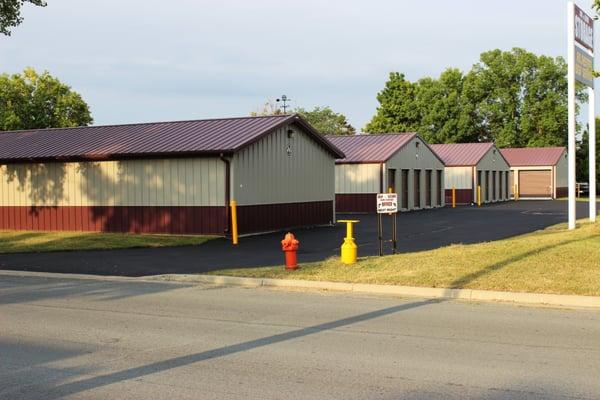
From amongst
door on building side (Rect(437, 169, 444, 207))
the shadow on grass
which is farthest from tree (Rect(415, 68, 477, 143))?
the shadow on grass

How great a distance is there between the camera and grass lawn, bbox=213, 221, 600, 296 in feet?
39.1

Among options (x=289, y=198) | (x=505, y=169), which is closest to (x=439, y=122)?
(x=505, y=169)

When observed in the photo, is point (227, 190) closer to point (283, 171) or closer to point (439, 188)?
point (283, 171)

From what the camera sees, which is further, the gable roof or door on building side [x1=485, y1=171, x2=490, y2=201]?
door on building side [x1=485, y1=171, x2=490, y2=201]

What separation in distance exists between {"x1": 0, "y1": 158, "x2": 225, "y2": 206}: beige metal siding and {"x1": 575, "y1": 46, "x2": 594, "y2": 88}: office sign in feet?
40.0

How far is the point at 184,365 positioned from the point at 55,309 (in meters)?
4.45

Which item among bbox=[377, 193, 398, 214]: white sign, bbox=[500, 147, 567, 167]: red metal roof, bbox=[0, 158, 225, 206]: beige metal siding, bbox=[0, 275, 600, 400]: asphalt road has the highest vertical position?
bbox=[500, 147, 567, 167]: red metal roof

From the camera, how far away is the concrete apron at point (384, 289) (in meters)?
10.9

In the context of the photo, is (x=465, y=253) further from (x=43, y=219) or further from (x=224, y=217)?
(x=43, y=219)

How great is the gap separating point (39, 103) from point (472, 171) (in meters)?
38.3

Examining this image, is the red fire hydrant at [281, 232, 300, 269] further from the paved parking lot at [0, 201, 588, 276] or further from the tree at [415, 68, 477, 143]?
the tree at [415, 68, 477, 143]

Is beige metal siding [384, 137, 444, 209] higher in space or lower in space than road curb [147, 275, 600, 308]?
higher

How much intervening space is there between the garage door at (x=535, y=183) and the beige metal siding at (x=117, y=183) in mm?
46501

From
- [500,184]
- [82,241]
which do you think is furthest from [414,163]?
[82,241]
